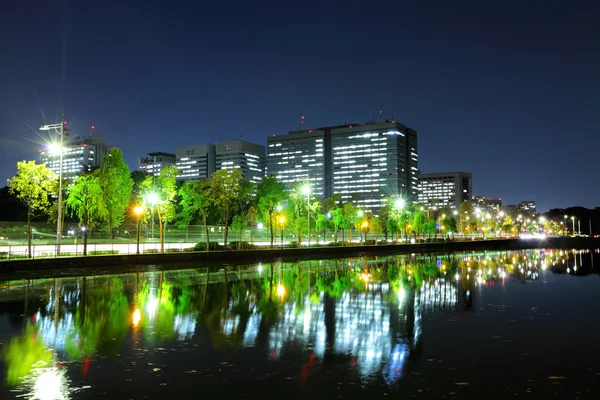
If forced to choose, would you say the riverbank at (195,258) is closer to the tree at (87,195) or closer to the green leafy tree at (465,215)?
the tree at (87,195)

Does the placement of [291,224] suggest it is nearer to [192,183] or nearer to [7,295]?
[192,183]

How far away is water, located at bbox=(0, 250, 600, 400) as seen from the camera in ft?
27.5

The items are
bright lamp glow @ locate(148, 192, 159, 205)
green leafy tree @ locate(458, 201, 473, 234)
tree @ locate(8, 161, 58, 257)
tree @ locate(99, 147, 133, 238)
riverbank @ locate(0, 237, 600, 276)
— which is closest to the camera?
riverbank @ locate(0, 237, 600, 276)

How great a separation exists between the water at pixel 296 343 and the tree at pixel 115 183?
959 inches

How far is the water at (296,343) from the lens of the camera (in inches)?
329

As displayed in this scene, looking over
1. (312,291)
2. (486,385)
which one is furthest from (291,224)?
(486,385)

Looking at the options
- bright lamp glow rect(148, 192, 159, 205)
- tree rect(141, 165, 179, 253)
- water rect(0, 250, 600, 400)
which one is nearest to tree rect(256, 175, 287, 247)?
tree rect(141, 165, 179, 253)

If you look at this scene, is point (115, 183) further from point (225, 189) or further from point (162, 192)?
point (225, 189)

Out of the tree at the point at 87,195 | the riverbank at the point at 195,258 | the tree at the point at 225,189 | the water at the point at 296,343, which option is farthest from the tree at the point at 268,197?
the water at the point at 296,343

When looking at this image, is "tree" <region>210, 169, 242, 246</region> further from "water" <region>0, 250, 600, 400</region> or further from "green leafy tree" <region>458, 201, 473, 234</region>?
"green leafy tree" <region>458, 201, 473, 234</region>

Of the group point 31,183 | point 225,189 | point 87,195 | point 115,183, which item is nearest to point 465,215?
point 225,189

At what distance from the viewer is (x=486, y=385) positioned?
8477 mm

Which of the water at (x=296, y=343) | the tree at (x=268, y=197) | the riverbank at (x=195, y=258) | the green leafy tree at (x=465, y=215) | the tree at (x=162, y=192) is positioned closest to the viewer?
the water at (x=296, y=343)

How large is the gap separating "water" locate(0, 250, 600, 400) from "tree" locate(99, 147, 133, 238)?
24370 mm
